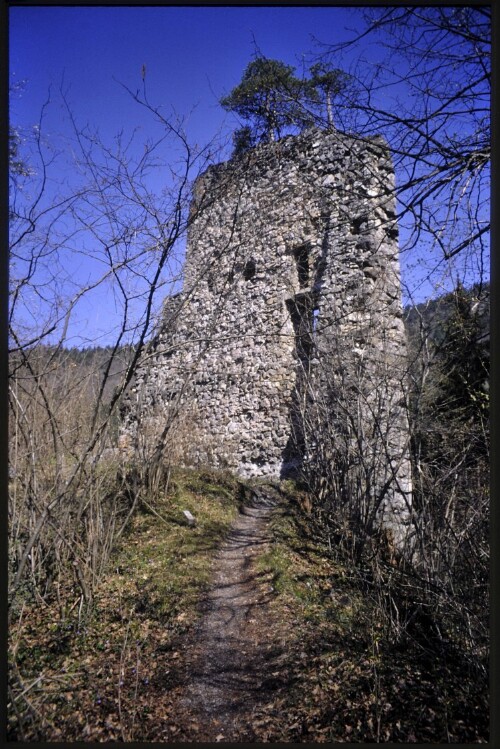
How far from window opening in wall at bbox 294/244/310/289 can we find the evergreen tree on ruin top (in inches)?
49.7

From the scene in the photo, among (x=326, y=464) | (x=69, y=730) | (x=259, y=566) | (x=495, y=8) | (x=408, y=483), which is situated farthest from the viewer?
(x=326, y=464)

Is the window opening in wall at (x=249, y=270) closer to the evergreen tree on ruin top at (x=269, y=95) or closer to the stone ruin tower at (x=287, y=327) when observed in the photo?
the stone ruin tower at (x=287, y=327)

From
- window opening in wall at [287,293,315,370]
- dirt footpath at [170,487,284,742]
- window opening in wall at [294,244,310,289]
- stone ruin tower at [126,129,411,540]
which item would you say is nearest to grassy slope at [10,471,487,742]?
dirt footpath at [170,487,284,742]

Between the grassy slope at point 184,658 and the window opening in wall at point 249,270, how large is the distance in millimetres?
2083

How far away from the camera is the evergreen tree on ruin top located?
2.52m

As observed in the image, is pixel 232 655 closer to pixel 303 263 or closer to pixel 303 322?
pixel 303 322

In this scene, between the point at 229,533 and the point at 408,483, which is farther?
the point at 408,483

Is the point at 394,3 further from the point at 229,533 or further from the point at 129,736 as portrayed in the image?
the point at 129,736

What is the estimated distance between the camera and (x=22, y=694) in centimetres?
175

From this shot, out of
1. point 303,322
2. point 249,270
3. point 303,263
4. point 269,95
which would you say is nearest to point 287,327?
point 303,322

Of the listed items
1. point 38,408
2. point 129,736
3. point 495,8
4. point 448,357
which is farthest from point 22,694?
point 495,8

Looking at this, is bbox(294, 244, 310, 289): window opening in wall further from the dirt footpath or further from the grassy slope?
the grassy slope

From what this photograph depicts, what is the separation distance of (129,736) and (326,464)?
2382mm

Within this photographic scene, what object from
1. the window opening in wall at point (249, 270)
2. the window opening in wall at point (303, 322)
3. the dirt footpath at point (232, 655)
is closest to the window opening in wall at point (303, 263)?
the window opening in wall at point (303, 322)
